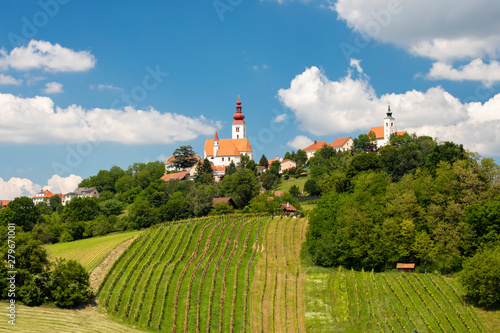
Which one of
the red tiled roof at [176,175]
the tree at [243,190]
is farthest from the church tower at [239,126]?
the tree at [243,190]

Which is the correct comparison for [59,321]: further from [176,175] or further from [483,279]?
[176,175]

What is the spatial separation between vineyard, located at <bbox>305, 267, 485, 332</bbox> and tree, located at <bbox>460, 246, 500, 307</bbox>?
140 cm

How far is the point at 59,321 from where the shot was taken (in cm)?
3709

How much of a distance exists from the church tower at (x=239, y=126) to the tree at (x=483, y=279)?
137312mm

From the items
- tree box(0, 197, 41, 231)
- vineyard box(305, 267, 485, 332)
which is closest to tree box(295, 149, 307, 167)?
tree box(0, 197, 41, 231)

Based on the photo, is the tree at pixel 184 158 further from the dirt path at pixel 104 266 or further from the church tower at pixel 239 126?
the dirt path at pixel 104 266

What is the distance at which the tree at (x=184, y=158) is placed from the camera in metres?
158

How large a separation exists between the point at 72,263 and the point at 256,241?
2362 centimetres

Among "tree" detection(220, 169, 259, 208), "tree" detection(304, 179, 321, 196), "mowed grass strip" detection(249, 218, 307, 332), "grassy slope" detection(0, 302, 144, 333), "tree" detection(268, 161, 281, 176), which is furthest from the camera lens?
"tree" detection(268, 161, 281, 176)

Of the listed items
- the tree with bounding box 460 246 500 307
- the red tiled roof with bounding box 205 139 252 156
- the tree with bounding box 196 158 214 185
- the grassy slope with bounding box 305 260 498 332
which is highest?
the red tiled roof with bounding box 205 139 252 156

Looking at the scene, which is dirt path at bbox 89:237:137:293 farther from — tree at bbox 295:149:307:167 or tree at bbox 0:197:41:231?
tree at bbox 295:149:307:167

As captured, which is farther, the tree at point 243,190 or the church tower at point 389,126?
the church tower at point 389,126

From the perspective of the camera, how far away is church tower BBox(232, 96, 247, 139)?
17300 centimetres

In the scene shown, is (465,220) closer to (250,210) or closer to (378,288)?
(378,288)
